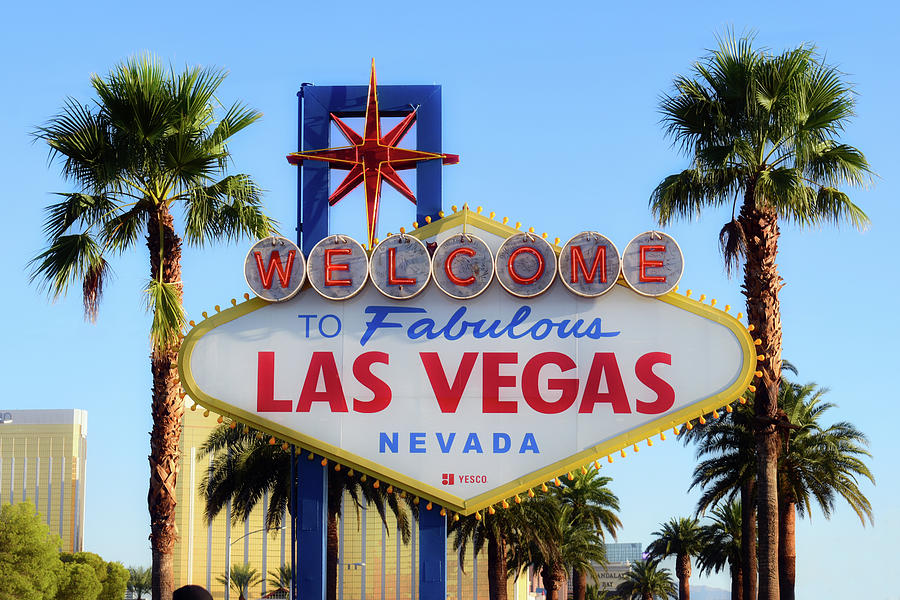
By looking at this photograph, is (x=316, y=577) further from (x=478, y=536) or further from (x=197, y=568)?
(x=197, y=568)

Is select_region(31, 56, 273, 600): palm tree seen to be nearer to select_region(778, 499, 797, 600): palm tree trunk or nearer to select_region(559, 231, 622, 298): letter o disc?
select_region(559, 231, 622, 298): letter o disc

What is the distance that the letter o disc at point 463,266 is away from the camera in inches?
760

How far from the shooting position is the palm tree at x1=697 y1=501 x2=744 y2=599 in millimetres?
54969

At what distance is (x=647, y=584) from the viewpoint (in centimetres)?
7931

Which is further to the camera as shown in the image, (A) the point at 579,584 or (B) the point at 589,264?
(A) the point at 579,584

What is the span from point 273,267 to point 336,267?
3.46ft

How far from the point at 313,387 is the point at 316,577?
3.05m

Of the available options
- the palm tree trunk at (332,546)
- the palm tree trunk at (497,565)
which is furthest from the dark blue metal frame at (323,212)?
the palm tree trunk at (497,565)

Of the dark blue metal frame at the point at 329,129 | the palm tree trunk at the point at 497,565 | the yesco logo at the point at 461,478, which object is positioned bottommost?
the palm tree trunk at the point at 497,565

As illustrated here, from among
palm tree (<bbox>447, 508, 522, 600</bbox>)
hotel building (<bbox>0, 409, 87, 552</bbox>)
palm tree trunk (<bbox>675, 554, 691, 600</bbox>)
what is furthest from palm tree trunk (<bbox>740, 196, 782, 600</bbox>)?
hotel building (<bbox>0, 409, 87, 552</bbox>)

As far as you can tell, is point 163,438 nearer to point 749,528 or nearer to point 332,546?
point 332,546

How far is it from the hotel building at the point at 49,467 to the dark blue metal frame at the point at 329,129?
6347 inches

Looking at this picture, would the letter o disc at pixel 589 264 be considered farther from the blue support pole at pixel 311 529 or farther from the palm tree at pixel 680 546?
the palm tree at pixel 680 546

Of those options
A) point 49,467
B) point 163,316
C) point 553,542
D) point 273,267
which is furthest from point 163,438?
point 49,467
